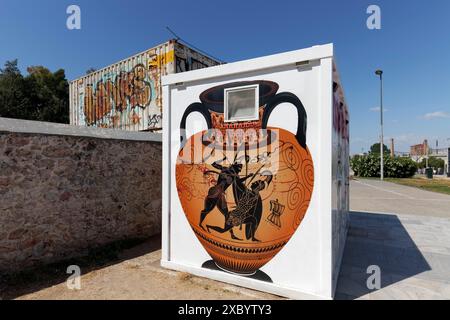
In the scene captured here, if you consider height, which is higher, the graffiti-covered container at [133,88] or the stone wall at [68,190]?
the graffiti-covered container at [133,88]

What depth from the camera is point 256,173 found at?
3.17 meters

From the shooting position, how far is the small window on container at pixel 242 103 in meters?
3.20

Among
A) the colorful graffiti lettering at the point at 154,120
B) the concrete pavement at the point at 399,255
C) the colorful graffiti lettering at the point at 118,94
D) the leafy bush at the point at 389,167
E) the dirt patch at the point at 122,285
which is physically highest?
the colorful graffiti lettering at the point at 118,94

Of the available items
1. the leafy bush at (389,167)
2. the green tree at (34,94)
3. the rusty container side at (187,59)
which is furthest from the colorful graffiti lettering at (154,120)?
the leafy bush at (389,167)

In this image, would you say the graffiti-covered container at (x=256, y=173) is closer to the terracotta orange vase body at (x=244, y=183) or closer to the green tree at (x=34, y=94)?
the terracotta orange vase body at (x=244, y=183)

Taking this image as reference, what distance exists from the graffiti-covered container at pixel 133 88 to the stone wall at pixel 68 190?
91.1 inches

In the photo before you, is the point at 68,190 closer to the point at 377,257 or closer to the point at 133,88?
the point at 133,88

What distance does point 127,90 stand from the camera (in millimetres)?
8078

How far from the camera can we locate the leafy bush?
23.8 m
